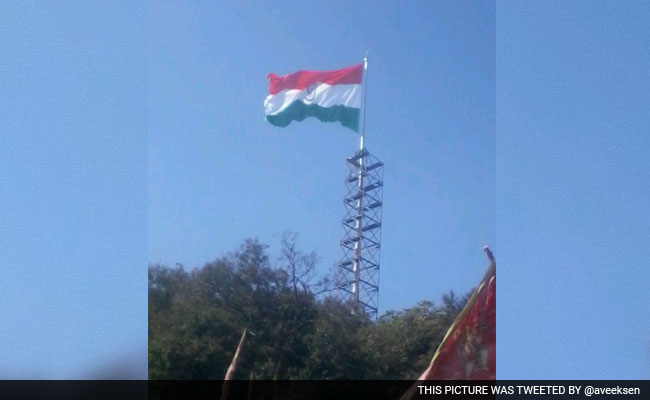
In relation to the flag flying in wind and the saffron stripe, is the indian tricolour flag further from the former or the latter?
the flag flying in wind

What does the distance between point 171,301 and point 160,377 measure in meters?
1.08

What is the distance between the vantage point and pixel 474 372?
1317 cm

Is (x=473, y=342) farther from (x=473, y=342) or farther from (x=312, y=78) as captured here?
(x=312, y=78)

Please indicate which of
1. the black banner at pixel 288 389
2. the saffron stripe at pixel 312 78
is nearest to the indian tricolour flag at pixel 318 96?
the saffron stripe at pixel 312 78

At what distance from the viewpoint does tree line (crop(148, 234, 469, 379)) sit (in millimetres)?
13383

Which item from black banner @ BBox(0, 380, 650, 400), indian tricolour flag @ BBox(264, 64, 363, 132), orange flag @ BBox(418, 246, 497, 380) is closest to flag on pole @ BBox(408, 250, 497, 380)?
orange flag @ BBox(418, 246, 497, 380)

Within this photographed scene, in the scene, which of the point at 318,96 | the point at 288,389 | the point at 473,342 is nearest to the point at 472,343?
the point at 473,342

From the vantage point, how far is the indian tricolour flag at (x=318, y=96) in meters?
14.8

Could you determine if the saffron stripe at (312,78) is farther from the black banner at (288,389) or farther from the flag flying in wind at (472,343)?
the black banner at (288,389)

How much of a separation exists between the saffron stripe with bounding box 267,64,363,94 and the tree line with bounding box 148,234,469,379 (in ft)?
8.48

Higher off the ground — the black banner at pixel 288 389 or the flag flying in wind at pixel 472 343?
the flag flying in wind at pixel 472 343

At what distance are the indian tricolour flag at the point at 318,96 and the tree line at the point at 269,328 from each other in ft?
7.60

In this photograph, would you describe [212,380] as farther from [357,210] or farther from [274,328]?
[357,210]

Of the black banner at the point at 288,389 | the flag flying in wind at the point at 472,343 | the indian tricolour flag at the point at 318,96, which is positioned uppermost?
the indian tricolour flag at the point at 318,96
